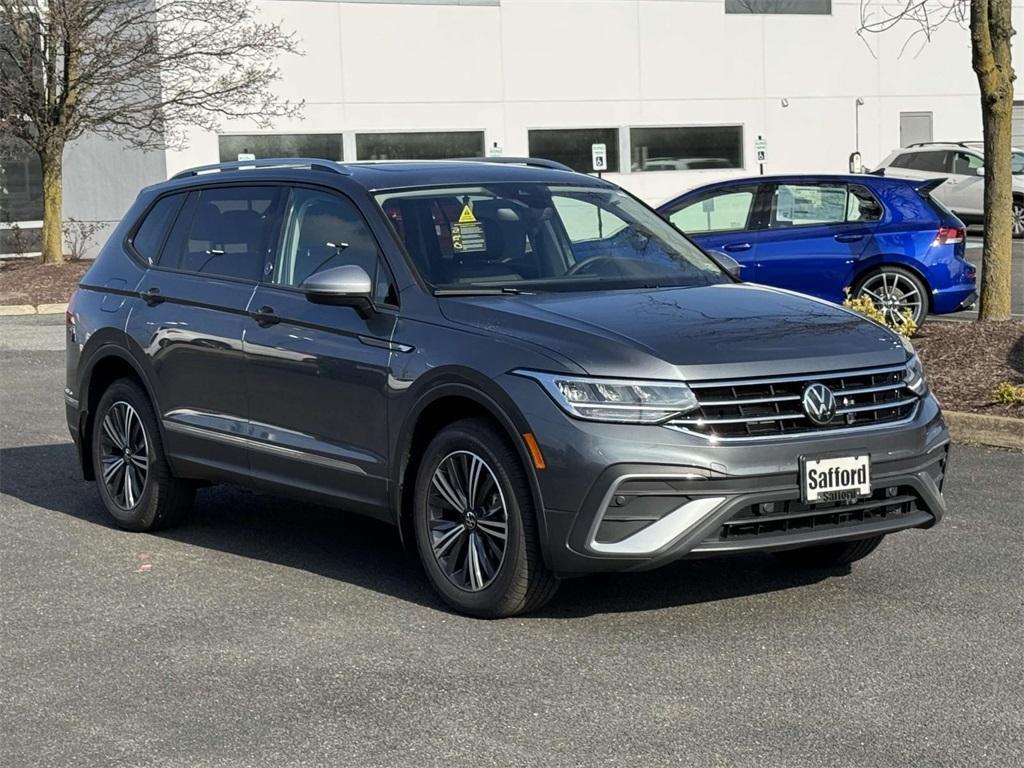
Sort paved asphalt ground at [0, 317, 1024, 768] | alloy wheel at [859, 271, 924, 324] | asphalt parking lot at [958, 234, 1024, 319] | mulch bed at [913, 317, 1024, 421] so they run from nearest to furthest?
paved asphalt ground at [0, 317, 1024, 768] < mulch bed at [913, 317, 1024, 421] < alloy wheel at [859, 271, 924, 324] < asphalt parking lot at [958, 234, 1024, 319]

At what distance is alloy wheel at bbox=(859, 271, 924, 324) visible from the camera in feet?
49.4

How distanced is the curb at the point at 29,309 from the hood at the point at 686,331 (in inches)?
682

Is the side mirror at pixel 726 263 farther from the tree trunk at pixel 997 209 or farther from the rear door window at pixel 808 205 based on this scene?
the rear door window at pixel 808 205

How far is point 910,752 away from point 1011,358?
752 centimetres

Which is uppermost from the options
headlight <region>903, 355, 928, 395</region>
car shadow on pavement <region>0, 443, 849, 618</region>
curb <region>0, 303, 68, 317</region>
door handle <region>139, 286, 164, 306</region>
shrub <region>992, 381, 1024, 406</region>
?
door handle <region>139, 286, 164, 306</region>

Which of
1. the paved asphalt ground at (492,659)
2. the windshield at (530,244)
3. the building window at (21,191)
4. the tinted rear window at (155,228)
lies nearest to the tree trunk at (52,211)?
the building window at (21,191)

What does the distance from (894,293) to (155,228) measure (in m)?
8.37

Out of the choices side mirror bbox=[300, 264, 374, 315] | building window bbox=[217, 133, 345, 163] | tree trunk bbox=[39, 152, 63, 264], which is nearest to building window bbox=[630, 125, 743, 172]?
building window bbox=[217, 133, 345, 163]

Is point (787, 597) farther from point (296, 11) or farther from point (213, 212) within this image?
point (296, 11)

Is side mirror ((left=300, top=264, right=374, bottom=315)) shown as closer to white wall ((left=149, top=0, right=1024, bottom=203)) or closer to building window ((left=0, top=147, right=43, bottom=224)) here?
white wall ((left=149, top=0, right=1024, bottom=203))

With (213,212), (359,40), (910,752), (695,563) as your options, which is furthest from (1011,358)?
(359,40)

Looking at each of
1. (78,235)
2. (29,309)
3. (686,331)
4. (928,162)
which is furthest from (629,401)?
(78,235)

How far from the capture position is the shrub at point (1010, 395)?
415 inches

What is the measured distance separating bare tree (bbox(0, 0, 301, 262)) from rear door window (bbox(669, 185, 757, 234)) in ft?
40.3
